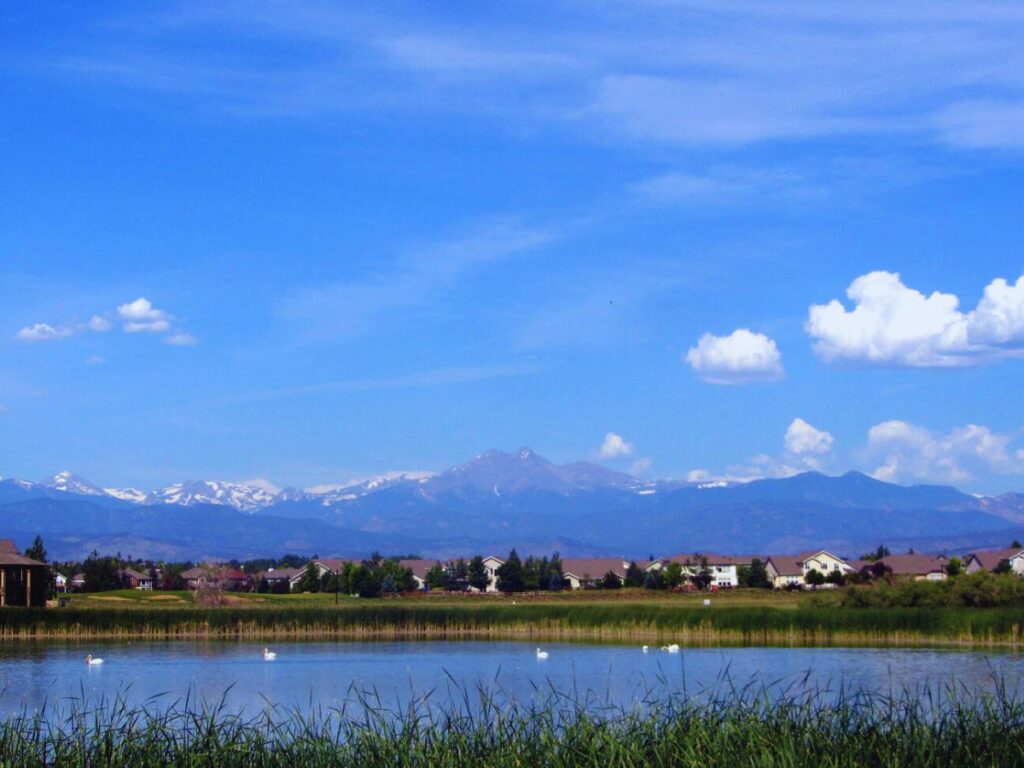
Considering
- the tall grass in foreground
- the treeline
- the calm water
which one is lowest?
the calm water

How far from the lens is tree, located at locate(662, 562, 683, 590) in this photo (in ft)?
429

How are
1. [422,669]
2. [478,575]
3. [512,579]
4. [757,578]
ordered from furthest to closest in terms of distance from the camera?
[478,575]
[757,578]
[512,579]
[422,669]

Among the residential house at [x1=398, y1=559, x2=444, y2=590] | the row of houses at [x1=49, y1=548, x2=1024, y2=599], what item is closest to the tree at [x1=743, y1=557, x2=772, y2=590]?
the row of houses at [x1=49, y1=548, x2=1024, y2=599]

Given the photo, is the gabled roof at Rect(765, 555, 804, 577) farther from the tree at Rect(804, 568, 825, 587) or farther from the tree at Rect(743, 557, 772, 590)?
the tree at Rect(804, 568, 825, 587)

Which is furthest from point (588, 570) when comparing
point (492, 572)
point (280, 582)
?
point (280, 582)

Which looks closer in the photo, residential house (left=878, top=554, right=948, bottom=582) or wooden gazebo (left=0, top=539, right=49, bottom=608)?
wooden gazebo (left=0, top=539, right=49, bottom=608)

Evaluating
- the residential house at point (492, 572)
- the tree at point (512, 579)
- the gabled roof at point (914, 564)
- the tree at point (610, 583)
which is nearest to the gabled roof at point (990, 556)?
the gabled roof at point (914, 564)

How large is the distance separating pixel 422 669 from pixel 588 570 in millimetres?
138510

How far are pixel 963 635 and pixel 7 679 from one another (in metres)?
33.9

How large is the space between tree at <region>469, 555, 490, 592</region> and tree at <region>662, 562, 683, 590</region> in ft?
71.7

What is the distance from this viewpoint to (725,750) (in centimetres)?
1076

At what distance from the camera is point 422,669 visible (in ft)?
142

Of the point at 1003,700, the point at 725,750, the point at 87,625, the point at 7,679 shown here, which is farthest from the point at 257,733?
the point at 87,625

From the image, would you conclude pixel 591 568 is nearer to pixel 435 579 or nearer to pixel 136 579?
pixel 435 579
